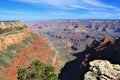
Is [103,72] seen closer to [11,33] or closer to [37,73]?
[37,73]

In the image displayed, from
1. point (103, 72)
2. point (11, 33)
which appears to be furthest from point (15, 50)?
point (103, 72)

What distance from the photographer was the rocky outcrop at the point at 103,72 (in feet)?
162

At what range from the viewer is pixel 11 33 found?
513 ft

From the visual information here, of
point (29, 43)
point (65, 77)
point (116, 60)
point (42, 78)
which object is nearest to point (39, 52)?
point (29, 43)

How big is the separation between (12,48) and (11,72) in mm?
32354

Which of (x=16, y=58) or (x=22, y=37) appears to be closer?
(x=16, y=58)

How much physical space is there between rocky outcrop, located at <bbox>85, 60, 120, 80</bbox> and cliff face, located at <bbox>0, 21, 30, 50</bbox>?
8857 cm

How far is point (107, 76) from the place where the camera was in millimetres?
49562

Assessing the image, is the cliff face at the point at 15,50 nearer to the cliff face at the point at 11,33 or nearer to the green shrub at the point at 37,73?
the cliff face at the point at 11,33

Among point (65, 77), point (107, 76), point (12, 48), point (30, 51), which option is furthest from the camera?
point (30, 51)

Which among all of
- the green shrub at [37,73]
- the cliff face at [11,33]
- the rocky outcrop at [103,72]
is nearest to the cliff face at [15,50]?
the cliff face at [11,33]

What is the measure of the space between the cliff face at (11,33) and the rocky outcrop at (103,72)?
291 feet

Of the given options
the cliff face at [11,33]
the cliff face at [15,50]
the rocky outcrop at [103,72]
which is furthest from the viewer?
the cliff face at [11,33]

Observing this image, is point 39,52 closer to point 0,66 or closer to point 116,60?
point 0,66
